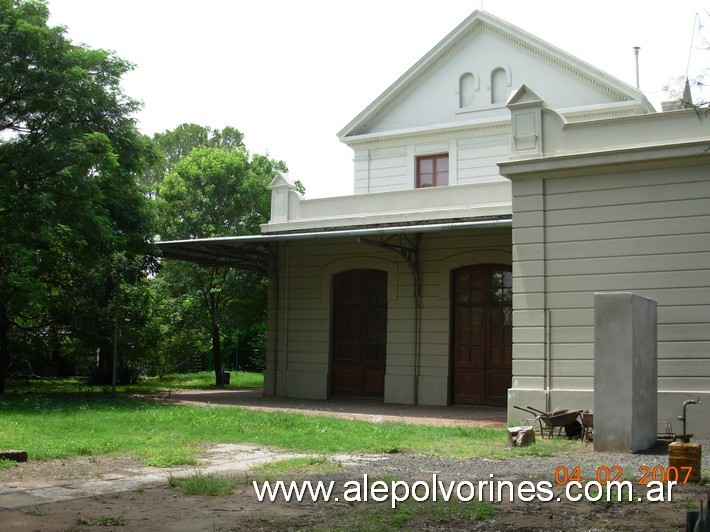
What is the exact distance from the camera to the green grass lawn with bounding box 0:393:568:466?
995 centimetres

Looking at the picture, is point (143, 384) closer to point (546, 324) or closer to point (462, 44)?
point (462, 44)

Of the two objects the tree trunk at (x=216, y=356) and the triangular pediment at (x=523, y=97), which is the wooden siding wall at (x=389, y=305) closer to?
the triangular pediment at (x=523, y=97)

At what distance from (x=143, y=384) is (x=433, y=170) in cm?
1174

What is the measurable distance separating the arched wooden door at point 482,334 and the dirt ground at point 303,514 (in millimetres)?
9531

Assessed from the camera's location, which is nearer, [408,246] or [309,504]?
[309,504]

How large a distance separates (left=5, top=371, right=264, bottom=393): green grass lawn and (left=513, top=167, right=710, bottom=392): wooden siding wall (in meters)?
11.9

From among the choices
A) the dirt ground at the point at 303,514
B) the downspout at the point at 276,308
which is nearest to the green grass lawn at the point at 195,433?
the dirt ground at the point at 303,514

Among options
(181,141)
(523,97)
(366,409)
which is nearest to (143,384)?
(366,409)

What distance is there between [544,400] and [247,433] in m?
4.79

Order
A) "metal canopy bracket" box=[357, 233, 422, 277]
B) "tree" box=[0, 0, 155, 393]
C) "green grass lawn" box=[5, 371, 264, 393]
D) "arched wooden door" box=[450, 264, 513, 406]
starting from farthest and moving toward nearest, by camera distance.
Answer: "green grass lawn" box=[5, 371, 264, 393]
"metal canopy bracket" box=[357, 233, 422, 277]
"arched wooden door" box=[450, 264, 513, 406]
"tree" box=[0, 0, 155, 393]

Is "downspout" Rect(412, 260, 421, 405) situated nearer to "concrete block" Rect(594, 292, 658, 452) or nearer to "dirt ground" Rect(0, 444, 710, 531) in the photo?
"concrete block" Rect(594, 292, 658, 452)

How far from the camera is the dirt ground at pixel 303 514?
19.2 feet

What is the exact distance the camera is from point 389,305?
18453 mm
